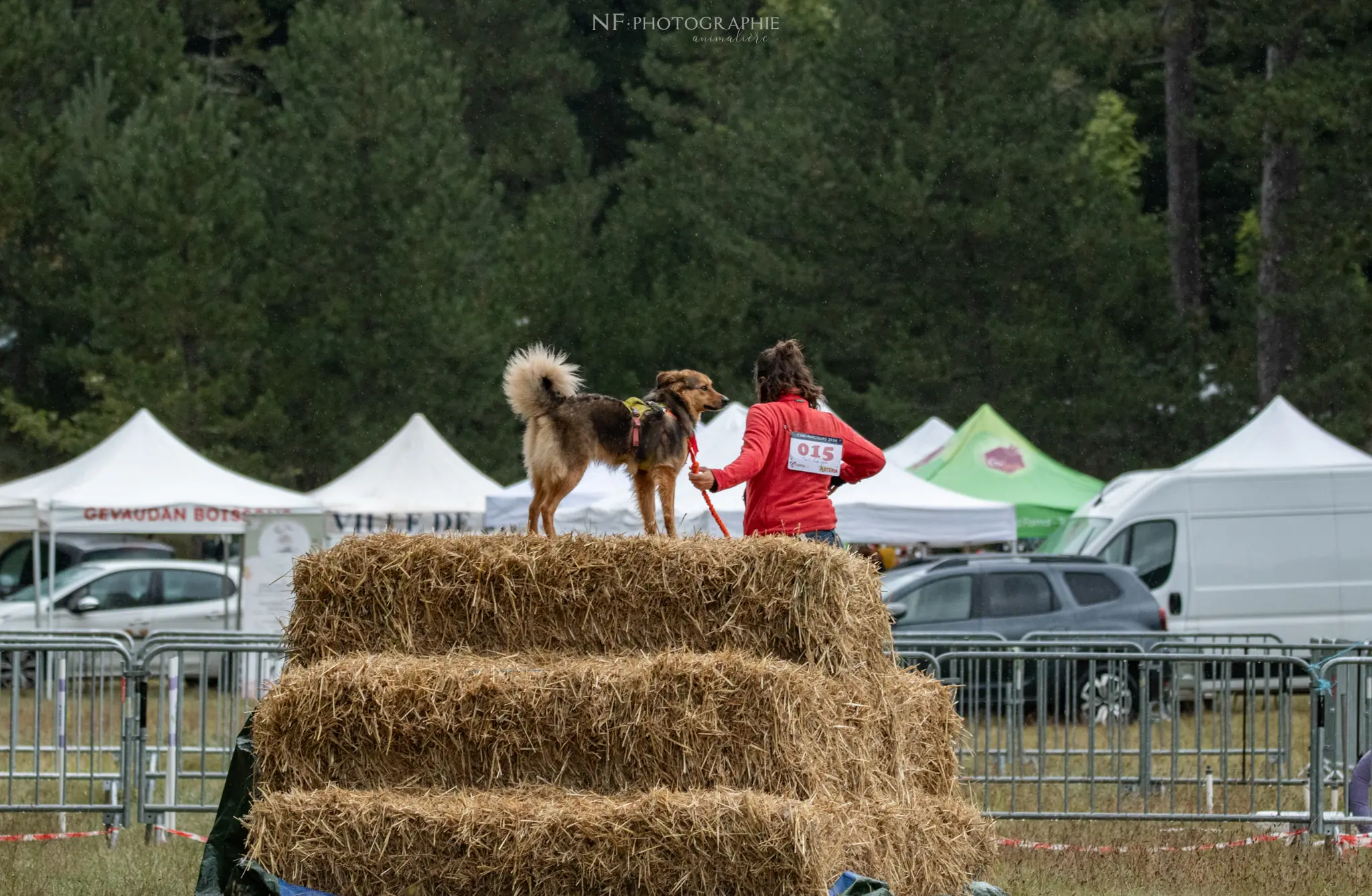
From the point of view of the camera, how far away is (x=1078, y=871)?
8.41 metres

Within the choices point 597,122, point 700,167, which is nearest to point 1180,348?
point 700,167

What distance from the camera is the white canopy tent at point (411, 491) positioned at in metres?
20.1

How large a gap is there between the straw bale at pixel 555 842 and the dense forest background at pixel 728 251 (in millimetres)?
24725

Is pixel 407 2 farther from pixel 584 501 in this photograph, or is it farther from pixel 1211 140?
pixel 584 501

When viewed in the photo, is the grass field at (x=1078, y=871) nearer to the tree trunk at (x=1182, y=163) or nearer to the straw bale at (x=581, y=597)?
the straw bale at (x=581, y=597)

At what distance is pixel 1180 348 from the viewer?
3272 cm

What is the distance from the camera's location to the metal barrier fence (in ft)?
30.3

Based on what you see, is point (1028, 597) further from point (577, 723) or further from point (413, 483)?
point (577, 723)

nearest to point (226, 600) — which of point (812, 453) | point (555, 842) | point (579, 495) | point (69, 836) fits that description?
point (579, 495)

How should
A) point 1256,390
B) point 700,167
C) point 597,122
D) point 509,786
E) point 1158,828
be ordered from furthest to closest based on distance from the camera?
point 597,122, point 700,167, point 1256,390, point 1158,828, point 509,786

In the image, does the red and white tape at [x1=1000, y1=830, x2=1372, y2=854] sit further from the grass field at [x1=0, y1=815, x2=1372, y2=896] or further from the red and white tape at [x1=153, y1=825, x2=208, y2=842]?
the red and white tape at [x1=153, y1=825, x2=208, y2=842]

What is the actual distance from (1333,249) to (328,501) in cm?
1843

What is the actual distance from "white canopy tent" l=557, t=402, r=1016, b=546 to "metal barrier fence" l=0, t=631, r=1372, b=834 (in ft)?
14.9

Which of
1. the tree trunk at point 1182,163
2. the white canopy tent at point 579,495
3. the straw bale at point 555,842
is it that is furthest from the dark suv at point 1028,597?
the tree trunk at point 1182,163
